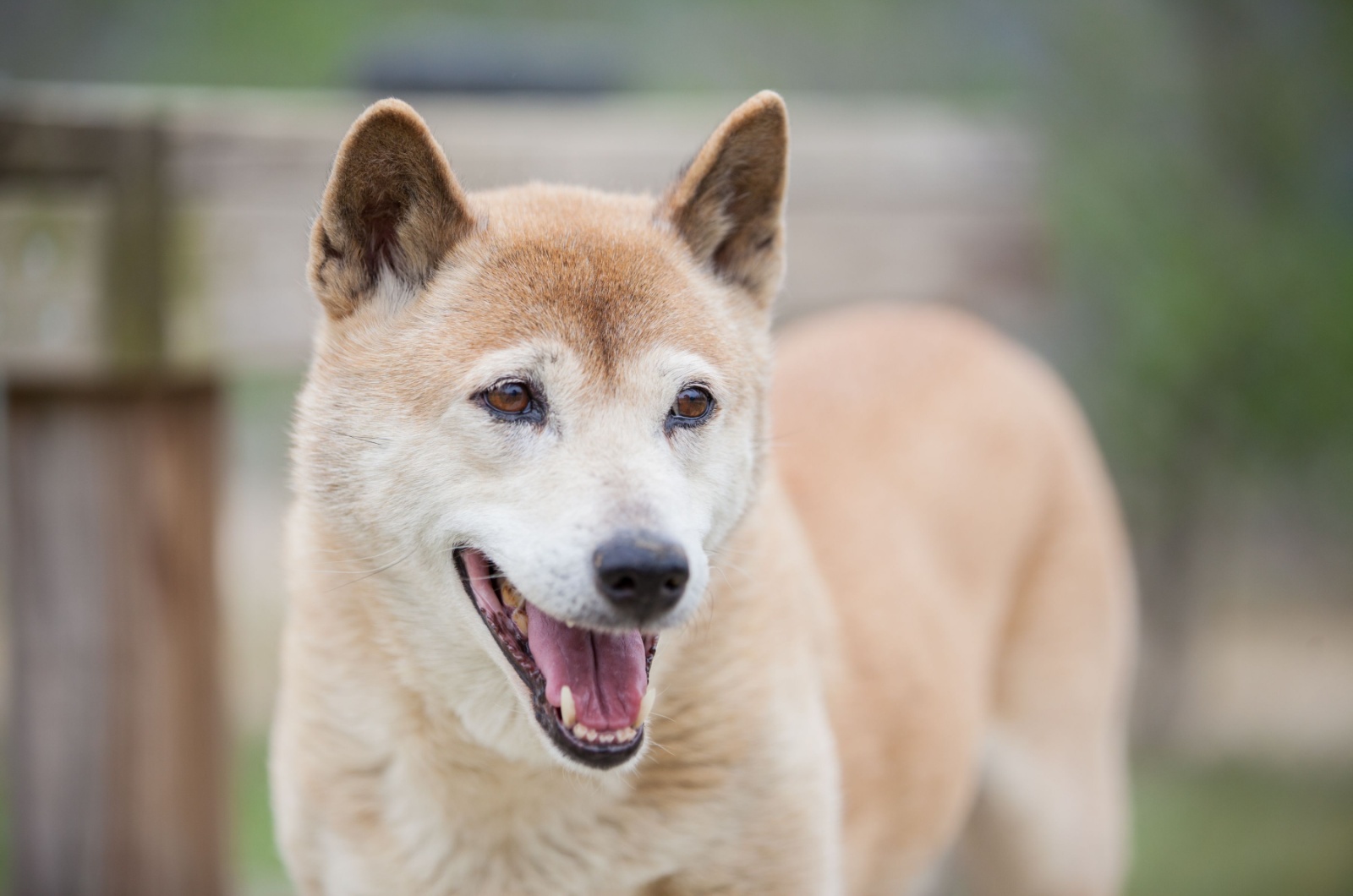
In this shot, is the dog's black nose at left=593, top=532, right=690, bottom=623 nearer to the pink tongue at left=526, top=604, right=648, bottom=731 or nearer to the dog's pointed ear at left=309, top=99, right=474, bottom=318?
the pink tongue at left=526, top=604, right=648, bottom=731

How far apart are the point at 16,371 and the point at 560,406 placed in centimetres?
172

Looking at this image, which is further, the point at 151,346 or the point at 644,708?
the point at 151,346

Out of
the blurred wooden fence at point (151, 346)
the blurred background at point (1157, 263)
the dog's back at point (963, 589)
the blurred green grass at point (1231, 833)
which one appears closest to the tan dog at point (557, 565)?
the dog's back at point (963, 589)

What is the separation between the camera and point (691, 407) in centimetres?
240

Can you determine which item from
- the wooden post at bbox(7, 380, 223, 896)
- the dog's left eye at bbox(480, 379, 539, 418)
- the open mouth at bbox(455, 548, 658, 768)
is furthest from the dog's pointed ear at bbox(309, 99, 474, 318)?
the wooden post at bbox(7, 380, 223, 896)

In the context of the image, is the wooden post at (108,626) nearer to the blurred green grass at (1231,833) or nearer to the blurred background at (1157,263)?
the blurred background at (1157,263)

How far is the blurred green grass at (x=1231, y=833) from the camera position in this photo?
5863mm

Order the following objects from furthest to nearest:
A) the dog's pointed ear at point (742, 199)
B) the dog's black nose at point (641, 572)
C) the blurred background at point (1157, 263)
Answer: the blurred background at point (1157, 263) → the dog's pointed ear at point (742, 199) → the dog's black nose at point (641, 572)

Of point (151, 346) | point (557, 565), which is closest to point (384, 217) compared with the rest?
point (557, 565)

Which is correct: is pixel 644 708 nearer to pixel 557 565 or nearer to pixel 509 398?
pixel 557 565

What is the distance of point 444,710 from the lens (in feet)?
7.93

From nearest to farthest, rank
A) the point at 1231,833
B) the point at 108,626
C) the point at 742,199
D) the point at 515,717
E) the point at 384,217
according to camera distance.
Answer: the point at 515,717 < the point at 384,217 < the point at 742,199 < the point at 108,626 < the point at 1231,833

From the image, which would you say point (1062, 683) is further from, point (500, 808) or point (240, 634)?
A: point (240, 634)

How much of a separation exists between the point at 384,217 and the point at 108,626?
166 centimetres
